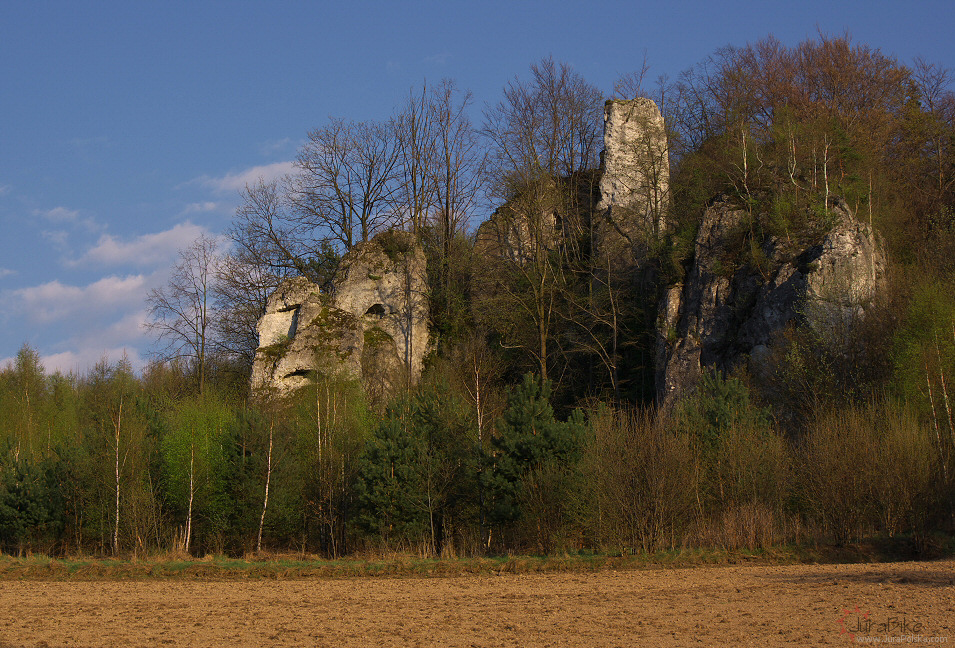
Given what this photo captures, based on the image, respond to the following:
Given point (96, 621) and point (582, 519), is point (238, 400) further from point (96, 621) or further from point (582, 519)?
point (96, 621)

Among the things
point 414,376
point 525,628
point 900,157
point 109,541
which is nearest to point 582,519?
point 525,628

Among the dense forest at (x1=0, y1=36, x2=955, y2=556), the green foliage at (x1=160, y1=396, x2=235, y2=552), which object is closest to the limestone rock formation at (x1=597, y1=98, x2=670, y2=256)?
the dense forest at (x1=0, y1=36, x2=955, y2=556)

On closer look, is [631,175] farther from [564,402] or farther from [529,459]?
[529,459]

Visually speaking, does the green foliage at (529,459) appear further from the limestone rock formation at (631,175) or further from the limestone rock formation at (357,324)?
the limestone rock formation at (631,175)

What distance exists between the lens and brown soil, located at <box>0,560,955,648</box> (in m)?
12.2

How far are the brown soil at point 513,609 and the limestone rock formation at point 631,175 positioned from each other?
24.3 metres

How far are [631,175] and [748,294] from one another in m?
12.1

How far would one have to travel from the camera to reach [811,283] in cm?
2953

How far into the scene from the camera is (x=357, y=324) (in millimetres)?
38562

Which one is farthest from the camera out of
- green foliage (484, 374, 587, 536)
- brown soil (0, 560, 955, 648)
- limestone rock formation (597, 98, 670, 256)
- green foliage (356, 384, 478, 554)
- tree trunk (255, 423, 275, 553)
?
limestone rock formation (597, 98, 670, 256)

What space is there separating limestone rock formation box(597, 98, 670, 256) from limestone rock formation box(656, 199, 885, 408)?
19.5 ft

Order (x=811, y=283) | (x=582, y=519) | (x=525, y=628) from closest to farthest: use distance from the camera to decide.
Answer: (x=525, y=628), (x=582, y=519), (x=811, y=283)

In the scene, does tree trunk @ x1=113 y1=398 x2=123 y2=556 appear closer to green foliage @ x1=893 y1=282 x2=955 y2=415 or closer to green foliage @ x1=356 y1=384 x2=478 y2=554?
green foliage @ x1=356 y1=384 x2=478 y2=554

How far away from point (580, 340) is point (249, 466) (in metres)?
17.4
